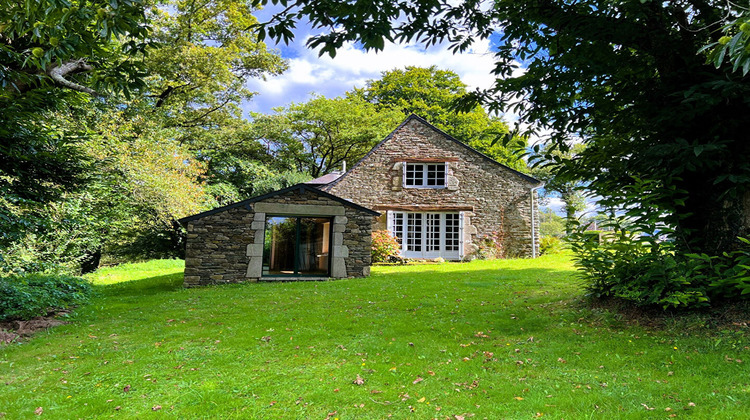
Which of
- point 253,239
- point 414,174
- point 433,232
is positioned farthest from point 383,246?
point 253,239

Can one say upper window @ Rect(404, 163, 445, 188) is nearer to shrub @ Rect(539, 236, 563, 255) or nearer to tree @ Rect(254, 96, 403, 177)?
shrub @ Rect(539, 236, 563, 255)

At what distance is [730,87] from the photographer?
412 centimetres

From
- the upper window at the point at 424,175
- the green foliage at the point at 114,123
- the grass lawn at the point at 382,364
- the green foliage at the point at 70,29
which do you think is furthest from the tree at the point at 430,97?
the green foliage at the point at 70,29

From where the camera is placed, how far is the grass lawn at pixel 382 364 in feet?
11.1

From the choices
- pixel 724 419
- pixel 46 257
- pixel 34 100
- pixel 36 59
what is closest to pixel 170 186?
pixel 46 257

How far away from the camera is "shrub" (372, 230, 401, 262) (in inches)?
621

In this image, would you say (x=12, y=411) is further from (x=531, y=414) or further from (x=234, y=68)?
→ (x=234, y=68)

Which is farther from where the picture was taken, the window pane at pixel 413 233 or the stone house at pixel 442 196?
the window pane at pixel 413 233

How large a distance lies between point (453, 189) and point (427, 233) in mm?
2218

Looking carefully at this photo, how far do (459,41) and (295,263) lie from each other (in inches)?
330

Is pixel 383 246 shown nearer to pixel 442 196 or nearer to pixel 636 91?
pixel 442 196

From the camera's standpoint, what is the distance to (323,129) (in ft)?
91.0

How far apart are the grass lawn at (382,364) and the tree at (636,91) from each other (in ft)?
5.50

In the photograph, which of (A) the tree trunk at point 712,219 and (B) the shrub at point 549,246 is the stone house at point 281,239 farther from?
(B) the shrub at point 549,246
